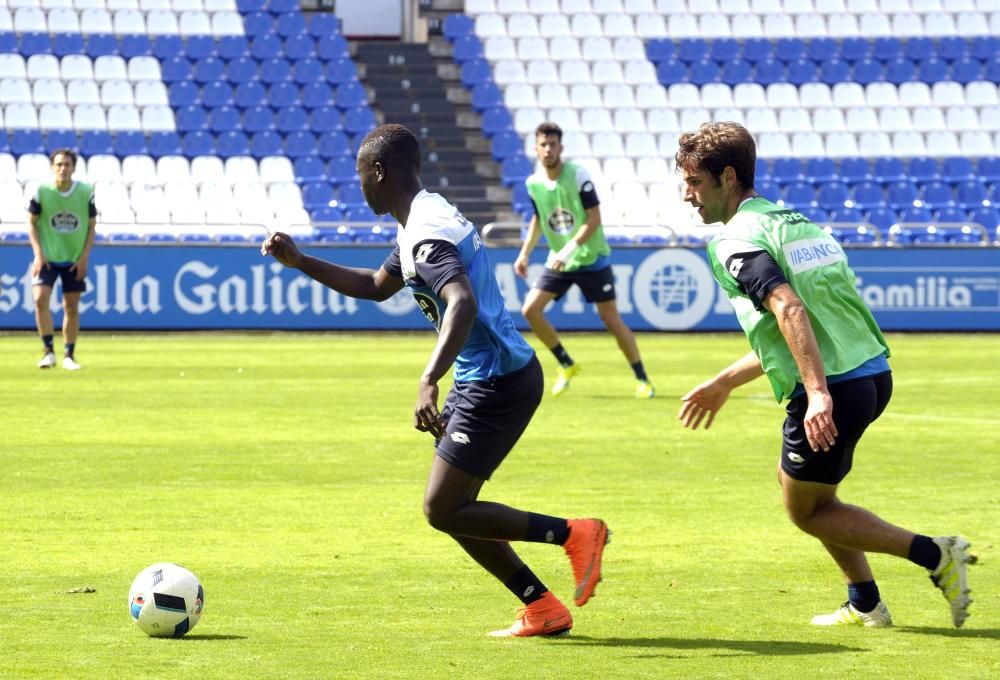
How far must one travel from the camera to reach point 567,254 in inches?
638

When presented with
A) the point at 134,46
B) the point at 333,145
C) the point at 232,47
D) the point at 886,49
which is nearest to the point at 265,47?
the point at 232,47

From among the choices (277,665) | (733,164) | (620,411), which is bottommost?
(620,411)

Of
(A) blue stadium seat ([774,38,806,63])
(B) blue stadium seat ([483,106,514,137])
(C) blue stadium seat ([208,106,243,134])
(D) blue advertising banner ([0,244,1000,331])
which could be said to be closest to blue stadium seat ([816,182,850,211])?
(A) blue stadium seat ([774,38,806,63])

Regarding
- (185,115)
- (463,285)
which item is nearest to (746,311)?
(463,285)

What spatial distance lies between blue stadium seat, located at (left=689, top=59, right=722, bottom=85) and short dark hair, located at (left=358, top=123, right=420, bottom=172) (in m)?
29.5

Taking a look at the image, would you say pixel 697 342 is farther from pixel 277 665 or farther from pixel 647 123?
pixel 277 665

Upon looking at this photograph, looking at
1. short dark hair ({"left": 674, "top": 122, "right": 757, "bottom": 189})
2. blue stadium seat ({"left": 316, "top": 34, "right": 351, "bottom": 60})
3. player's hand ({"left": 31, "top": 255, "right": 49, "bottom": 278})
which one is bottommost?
blue stadium seat ({"left": 316, "top": 34, "right": 351, "bottom": 60})

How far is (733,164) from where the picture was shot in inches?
230

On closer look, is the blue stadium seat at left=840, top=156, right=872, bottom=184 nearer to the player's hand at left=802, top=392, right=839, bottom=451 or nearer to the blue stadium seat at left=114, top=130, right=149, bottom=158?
the blue stadium seat at left=114, top=130, right=149, bottom=158

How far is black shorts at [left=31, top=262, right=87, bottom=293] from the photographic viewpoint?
62.5ft

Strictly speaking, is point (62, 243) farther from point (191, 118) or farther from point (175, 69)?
point (175, 69)

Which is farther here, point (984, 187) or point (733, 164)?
point (984, 187)

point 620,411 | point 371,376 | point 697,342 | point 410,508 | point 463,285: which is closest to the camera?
point 463,285

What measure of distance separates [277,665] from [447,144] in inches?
1125
